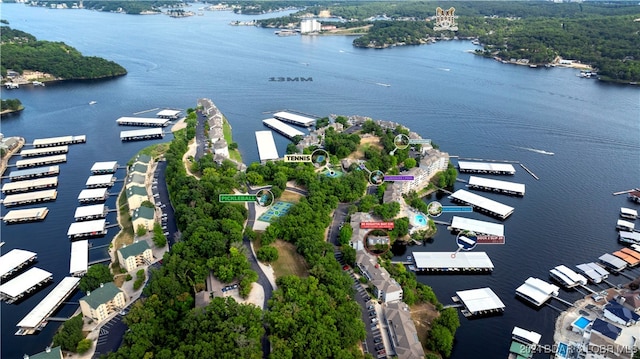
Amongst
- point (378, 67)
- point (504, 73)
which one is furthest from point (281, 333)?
point (504, 73)

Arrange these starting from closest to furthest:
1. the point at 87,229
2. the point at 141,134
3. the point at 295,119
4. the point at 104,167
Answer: the point at 87,229
the point at 104,167
the point at 141,134
the point at 295,119

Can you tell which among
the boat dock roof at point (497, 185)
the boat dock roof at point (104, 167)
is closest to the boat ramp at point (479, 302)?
the boat dock roof at point (497, 185)

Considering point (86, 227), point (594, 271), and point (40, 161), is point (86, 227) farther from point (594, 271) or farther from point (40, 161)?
point (594, 271)

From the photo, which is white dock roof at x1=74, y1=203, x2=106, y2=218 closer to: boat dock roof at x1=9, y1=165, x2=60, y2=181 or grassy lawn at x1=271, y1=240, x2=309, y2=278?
boat dock roof at x1=9, y1=165, x2=60, y2=181

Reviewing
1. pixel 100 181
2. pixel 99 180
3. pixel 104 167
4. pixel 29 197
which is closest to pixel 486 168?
pixel 100 181

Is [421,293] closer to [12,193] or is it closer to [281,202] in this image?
[281,202]
